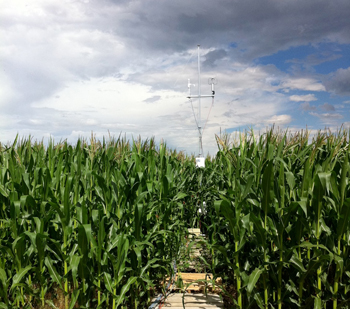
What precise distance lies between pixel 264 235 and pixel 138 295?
169 cm

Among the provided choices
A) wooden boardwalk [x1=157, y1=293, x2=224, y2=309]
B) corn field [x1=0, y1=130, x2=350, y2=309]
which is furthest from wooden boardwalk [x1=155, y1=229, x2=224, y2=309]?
corn field [x1=0, y1=130, x2=350, y2=309]

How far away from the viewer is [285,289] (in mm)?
3270

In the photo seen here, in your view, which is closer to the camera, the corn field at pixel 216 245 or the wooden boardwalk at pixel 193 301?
the corn field at pixel 216 245

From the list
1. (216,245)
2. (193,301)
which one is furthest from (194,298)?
(216,245)

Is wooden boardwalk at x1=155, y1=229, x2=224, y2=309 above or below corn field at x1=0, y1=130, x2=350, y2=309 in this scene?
below

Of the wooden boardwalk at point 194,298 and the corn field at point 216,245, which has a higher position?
the corn field at point 216,245

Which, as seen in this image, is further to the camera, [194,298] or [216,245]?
[194,298]

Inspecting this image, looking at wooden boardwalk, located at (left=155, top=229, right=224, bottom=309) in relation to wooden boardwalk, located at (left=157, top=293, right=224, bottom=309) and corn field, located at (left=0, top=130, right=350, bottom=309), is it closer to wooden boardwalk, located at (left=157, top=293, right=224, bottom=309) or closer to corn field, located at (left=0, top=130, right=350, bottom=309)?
wooden boardwalk, located at (left=157, top=293, right=224, bottom=309)

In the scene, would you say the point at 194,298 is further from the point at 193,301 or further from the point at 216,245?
the point at 216,245

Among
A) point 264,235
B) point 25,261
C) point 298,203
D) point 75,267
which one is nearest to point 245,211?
point 264,235

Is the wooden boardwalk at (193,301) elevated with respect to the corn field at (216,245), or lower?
lower

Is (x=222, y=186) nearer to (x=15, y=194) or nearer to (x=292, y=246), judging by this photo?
(x=292, y=246)

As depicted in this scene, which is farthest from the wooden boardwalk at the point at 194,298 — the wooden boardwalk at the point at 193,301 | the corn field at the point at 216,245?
the corn field at the point at 216,245

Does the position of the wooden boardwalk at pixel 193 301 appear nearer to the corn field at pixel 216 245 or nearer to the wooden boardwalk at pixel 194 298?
the wooden boardwalk at pixel 194 298
